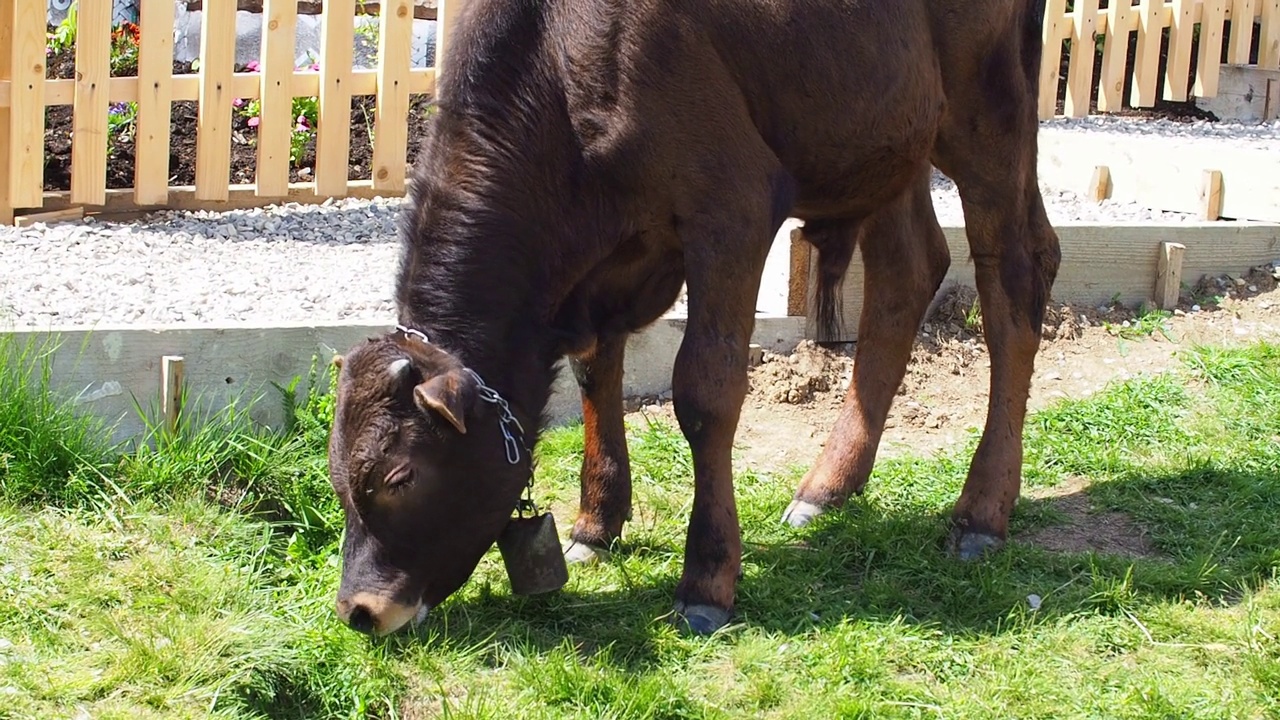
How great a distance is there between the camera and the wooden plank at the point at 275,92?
833 centimetres

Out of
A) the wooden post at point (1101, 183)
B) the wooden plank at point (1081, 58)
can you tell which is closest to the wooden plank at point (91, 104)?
the wooden post at point (1101, 183)

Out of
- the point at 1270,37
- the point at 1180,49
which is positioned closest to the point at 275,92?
the point at 1180,49

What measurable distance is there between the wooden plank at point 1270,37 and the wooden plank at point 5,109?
10.2m

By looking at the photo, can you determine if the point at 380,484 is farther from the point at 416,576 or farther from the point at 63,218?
the point at 63,218

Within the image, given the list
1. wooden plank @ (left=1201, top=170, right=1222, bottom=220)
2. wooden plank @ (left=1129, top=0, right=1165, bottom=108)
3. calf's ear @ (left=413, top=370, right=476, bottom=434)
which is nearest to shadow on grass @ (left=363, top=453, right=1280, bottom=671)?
calf's ear @ (left=413, top=370, right=476, bottom=434)

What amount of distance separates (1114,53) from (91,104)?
8.08m

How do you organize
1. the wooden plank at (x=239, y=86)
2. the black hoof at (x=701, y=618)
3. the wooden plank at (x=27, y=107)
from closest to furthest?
the black hoof at (x=701, y=618) < the wooden plank at (x=27, y=107) < the wooden plank at (x=239, y=86)

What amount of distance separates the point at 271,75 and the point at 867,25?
183 inches

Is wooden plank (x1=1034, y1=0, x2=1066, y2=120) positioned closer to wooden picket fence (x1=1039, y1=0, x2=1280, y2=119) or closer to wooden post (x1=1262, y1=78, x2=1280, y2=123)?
wooden picket fence (x1=1039, y1=0, x2=1280, y2=119)

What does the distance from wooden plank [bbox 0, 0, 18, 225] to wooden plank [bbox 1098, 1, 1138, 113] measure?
8252 millimetres

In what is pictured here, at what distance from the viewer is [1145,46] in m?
12.2

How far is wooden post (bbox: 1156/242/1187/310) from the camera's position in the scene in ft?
24.3

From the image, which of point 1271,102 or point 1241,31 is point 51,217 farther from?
point 1271,102

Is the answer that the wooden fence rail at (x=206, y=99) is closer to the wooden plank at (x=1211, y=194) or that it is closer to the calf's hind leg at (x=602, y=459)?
the wooden plank at (x=1211, y=194)
